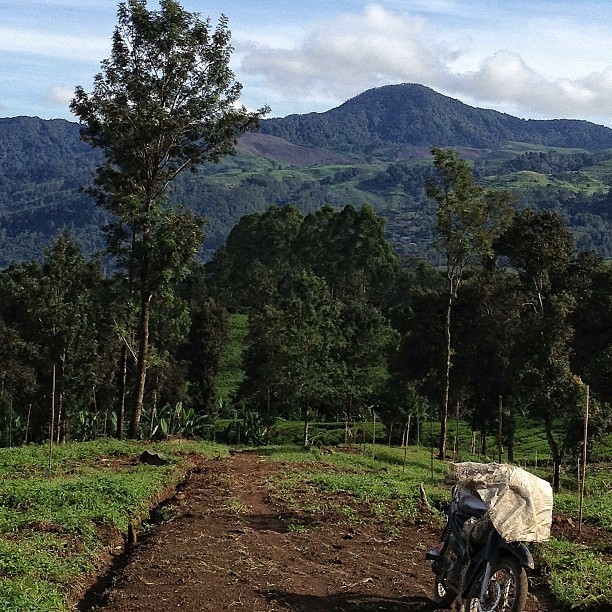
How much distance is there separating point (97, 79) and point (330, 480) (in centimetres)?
1647

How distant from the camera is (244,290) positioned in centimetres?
8650

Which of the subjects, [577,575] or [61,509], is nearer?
[577,575]

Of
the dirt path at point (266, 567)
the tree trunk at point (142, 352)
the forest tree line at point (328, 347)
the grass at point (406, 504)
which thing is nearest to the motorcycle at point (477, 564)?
the dirt path at point (266, 567)

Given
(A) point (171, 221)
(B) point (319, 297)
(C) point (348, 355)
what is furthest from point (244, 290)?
(A) point (171, 221)

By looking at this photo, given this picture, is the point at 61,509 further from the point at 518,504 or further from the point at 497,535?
the point at 518,504

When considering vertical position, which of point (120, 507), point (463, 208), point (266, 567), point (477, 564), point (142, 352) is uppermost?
point (463, 208)

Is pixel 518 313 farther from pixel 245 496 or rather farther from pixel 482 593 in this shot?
pixel 482 593

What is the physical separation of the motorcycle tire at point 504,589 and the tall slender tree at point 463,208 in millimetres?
23434

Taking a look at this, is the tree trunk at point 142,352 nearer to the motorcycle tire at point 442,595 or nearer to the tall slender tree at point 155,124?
the tall slender tree at point 155,124

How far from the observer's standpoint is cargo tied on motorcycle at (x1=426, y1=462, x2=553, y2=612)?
7.87 metres

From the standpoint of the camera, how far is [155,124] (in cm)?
2616

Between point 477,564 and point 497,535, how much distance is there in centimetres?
41

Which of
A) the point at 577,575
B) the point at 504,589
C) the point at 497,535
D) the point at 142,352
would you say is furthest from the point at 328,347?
the point at 504,589

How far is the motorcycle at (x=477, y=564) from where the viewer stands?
7.83 m
